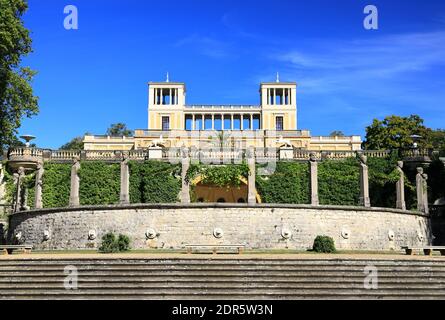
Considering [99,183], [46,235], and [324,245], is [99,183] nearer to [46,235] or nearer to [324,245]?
[46,235]

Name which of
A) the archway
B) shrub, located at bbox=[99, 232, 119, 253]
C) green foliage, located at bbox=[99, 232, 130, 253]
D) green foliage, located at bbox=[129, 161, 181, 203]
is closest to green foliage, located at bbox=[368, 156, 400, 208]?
the archway

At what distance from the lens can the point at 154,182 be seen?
32.6 m

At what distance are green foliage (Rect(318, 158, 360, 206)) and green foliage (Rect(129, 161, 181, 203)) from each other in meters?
8.81

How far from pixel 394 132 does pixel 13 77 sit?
3509cm

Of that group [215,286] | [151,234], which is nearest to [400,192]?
[151,234]

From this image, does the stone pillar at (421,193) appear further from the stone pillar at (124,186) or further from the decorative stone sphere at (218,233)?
the stone pillar at (124,186)

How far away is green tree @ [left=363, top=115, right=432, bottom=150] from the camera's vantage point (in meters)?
50.7

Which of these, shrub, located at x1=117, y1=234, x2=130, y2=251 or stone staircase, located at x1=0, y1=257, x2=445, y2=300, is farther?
shrub, located at x1=117, y1=234, x2=130, y2=251

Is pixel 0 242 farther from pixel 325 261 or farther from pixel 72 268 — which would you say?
pixel 325 261

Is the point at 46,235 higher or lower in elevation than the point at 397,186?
lower

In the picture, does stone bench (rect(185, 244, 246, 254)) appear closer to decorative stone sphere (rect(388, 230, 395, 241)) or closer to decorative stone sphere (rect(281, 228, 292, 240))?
decorative stone sphere (rect(281, 228, 292, 240))

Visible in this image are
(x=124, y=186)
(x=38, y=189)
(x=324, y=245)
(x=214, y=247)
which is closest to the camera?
(x=214, y=247)

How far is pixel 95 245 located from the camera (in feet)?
87.8
